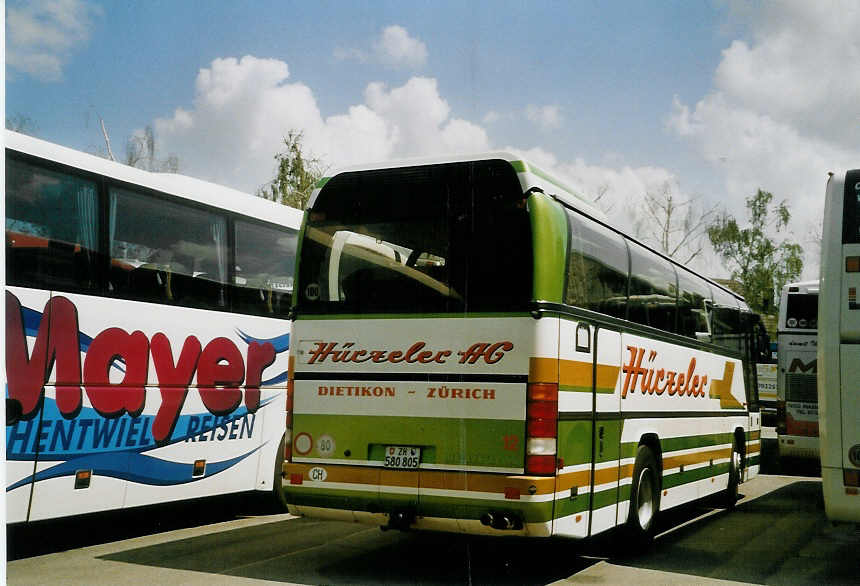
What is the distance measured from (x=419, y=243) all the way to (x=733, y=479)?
755cm

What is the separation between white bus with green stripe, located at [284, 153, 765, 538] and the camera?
7.02 meters

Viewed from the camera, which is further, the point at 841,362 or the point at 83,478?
the point at 83,478

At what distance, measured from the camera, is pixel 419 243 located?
24.8ft

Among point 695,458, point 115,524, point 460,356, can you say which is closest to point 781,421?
point 695,458

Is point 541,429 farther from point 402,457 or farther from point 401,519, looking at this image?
point 401,519

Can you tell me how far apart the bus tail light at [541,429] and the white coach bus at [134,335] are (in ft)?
→ 13.1

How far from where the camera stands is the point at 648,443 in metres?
9.34

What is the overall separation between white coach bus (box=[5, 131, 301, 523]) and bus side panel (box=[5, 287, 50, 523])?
0.01m

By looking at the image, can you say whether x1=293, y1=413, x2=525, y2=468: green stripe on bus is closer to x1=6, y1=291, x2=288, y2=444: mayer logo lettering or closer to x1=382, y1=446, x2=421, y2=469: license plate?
x1=382, y1=446, x2=421, y2=469: license plate

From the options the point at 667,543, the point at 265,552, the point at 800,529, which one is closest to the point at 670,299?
the point at 667,543

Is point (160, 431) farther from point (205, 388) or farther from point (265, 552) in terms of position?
point (265, 552)

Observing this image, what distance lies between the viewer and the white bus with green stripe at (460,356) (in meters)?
7.02

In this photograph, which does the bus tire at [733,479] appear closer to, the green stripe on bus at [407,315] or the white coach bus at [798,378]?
the white coach bus at [798,378]

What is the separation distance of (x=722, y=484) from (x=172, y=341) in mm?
7553
